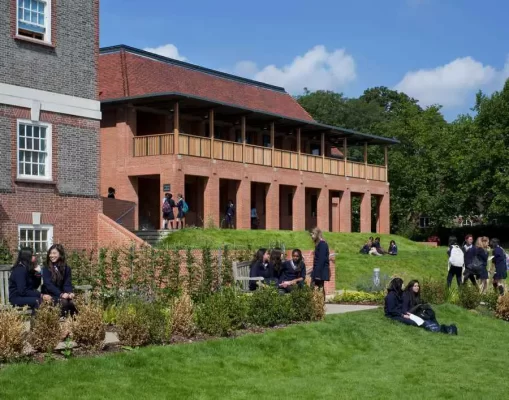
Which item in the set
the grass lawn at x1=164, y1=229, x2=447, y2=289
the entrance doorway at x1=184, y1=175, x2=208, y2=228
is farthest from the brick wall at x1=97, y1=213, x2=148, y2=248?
the entrance doorway at x1=184, y1=175, x2=208, y2=228

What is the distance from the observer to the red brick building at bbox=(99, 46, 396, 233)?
36562mm

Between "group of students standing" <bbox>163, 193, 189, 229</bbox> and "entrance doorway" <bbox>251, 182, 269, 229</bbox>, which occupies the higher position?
"entrance doorway" <bbox>251, 182, 269, 229</bbox>

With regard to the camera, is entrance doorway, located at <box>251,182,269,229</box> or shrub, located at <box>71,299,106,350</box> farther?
entrance doorway, located at <box>251,182,269,229</box>

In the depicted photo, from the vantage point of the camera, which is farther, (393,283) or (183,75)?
(183,75)

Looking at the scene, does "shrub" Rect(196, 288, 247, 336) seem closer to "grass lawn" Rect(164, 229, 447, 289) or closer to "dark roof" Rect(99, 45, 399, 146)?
"grass lawn" Rect(164, 229, 447, 289)

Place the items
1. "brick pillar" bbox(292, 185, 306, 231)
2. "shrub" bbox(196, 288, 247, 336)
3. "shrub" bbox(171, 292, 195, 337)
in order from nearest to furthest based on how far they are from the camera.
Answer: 1. "shrub" bbox(171, 292, 195, 337)
2. "shrub" bbox(196, 288, 247, 336)
3. "brick pillar" bbox(292, 185, 306, 231)

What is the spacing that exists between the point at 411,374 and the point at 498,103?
154 feet

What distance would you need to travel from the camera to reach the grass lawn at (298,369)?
10477mm

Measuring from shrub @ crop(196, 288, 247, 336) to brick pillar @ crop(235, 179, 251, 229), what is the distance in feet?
82.6

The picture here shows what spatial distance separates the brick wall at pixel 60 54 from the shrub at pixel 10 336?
12.6m

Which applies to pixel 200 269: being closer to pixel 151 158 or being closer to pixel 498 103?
pixel 151 158

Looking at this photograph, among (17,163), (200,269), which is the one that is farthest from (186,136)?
(200,269)

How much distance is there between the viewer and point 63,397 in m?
9.81

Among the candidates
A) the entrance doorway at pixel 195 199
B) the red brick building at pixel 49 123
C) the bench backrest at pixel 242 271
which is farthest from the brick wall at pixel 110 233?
the entrance doorway at pixel 195 199
